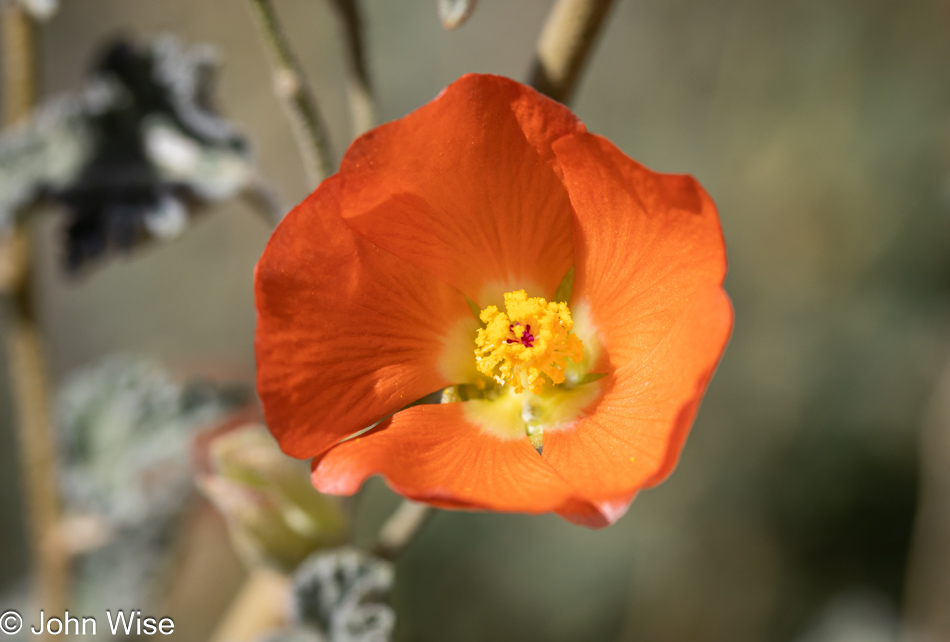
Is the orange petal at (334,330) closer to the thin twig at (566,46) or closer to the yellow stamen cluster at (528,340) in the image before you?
the yellow stamen cluster at (528,340)

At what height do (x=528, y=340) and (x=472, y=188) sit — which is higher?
(x=472, y=188)

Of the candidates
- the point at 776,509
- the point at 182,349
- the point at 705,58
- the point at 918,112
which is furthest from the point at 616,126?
the point at 182,349

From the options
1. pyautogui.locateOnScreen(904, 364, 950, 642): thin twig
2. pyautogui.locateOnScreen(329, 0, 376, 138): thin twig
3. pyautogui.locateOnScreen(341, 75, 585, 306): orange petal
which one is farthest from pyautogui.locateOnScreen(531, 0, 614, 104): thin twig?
pyautogui.locateOnScreen(904, 364, 950, 642): thin twig

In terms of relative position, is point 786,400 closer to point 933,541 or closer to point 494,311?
point 933,541

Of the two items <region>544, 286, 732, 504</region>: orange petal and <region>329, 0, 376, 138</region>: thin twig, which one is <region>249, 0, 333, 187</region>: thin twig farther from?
<region>544, 286, 732, 504</region>: orange petal

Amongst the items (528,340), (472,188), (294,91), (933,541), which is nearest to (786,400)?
(933,541)

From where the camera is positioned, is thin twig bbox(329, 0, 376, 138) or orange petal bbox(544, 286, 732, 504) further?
thin twig bbox(329, 0, 376, 138)

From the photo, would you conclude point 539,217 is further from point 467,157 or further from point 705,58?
point 705,58
